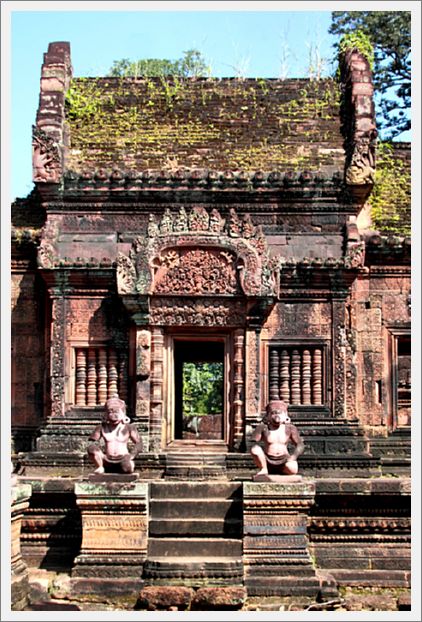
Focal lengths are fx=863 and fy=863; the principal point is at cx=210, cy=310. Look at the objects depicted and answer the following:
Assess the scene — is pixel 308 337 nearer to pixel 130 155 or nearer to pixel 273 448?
pixel 273 448

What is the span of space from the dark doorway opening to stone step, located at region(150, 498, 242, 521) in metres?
2.44

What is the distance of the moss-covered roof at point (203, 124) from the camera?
14.2 meters

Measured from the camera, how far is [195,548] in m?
10.5

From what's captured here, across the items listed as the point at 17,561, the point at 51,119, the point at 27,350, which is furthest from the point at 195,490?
the point at 51,119

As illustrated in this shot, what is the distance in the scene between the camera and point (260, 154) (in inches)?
566

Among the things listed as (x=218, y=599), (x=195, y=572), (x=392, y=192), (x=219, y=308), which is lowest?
(x=218, y=599)

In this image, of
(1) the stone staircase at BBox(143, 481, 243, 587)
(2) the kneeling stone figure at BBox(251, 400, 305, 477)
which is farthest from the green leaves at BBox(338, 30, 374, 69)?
(1) the stone staircase at BBox(143, 481, 243, 587)

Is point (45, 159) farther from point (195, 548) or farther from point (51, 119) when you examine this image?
point (195, 548)

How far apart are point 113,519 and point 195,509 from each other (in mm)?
1145

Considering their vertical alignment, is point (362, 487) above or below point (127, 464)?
below

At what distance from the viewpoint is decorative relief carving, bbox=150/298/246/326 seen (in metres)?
12.8

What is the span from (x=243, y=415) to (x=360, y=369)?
229 centimetres

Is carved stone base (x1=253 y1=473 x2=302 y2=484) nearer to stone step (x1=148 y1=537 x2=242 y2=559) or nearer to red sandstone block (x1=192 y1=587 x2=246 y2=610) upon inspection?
stone step (x1=148 y1=537 x2=242 y2=559)

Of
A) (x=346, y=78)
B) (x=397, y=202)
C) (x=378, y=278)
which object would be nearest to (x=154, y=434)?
(x=378, y=278)
